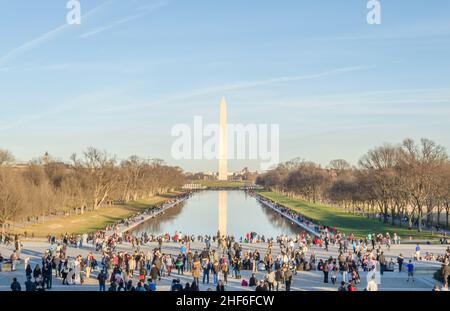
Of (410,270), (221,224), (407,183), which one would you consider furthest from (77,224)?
(410,270)

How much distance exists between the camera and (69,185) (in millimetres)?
75250

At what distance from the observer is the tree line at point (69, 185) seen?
53.0m

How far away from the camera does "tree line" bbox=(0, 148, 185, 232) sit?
174 ft

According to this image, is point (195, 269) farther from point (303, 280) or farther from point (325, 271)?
point (325, 271)

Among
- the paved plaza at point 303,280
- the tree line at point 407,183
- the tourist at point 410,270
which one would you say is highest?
the tree line at point 407,183

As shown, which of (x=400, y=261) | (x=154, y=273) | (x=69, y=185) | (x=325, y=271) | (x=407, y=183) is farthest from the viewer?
(x=69, y=185)

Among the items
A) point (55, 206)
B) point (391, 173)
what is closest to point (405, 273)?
point (391, 173)

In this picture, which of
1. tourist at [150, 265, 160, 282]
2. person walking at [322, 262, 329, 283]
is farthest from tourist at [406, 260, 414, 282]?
tourist at [150, 265, 160, 282]

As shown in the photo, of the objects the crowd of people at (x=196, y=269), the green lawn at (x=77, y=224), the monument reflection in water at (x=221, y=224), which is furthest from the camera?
the monument reflection in water at (x=221, y=224)

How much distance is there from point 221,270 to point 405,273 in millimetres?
9849

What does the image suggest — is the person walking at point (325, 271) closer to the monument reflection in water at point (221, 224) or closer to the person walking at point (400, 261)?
the person walking at point (400, 261)

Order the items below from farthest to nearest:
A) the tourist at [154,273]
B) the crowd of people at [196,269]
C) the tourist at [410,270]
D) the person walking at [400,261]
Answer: the person walking at [400,261]
the tourist at [410,270]
the tourist at [154,273]
the crowd of people at [196,269]

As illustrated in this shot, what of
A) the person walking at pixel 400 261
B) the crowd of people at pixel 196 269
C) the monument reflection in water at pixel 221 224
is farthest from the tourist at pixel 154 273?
the monument reflection in water at pixel 221 224
